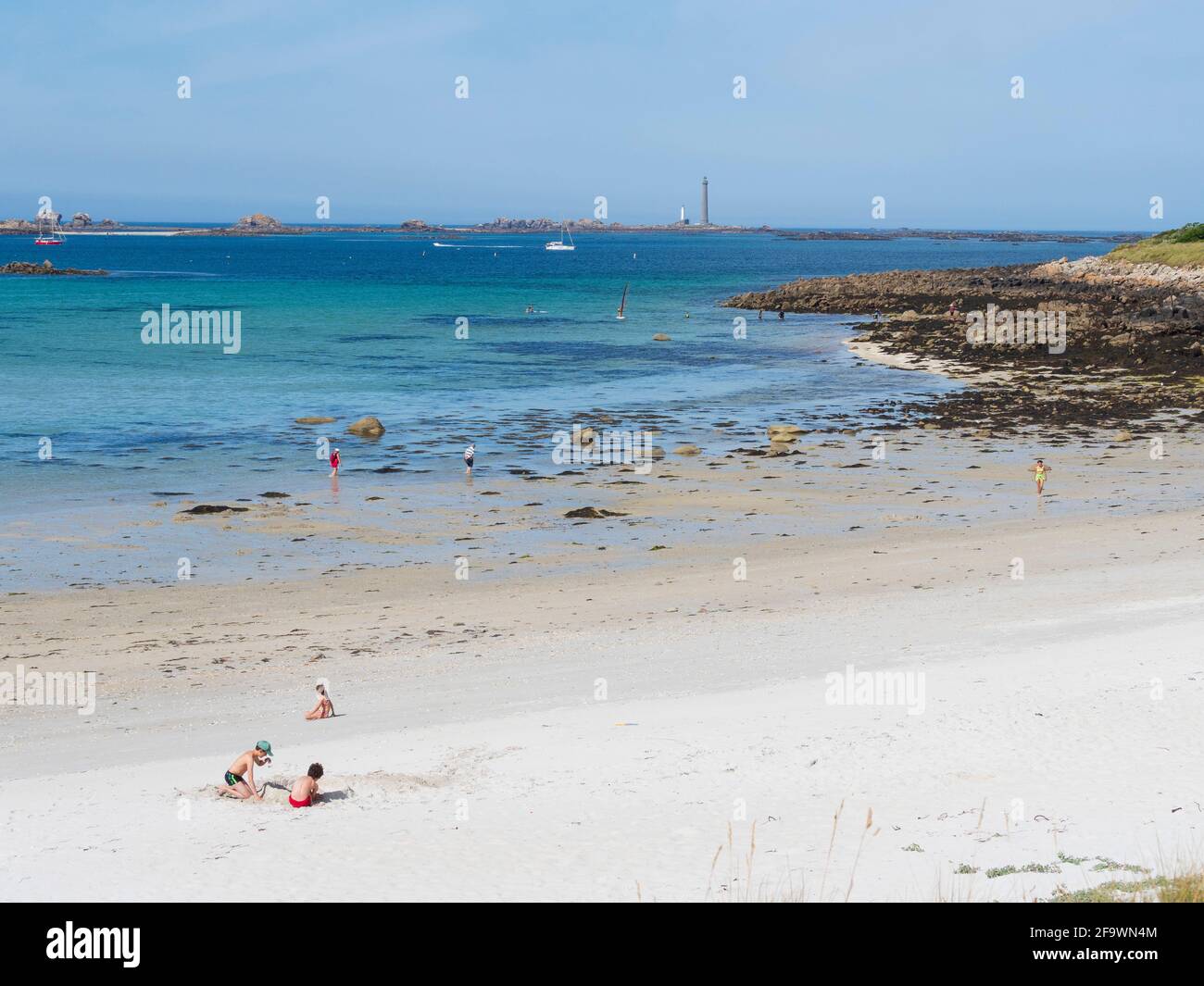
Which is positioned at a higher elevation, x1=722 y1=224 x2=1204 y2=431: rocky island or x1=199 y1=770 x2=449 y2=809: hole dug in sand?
x1=722 y1=224 x2=1204 y2=431: rocky island

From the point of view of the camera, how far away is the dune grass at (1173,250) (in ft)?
279

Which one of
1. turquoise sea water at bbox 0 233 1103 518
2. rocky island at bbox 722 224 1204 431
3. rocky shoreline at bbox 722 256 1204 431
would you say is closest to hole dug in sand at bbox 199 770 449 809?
turquoise sea water at bbox 0 233 1103 518

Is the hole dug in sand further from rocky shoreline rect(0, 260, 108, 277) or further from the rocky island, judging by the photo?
rocky shoreline rect(0, 260, 108, 277)

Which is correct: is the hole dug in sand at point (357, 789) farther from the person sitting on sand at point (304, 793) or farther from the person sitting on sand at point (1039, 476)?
the person sitting on sand at point (1039, 476)

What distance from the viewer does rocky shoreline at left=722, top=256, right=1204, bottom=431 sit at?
1624 inches

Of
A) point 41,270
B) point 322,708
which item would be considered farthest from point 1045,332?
point 41,270

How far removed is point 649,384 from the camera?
51.7 meters

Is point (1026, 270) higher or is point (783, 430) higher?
point (1026, 270)

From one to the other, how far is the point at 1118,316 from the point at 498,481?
138 ft

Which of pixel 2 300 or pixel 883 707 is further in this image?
pixel 2 300

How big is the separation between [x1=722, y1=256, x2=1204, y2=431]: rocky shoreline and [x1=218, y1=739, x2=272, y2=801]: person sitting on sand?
3047 cm

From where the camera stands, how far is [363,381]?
52.3m
